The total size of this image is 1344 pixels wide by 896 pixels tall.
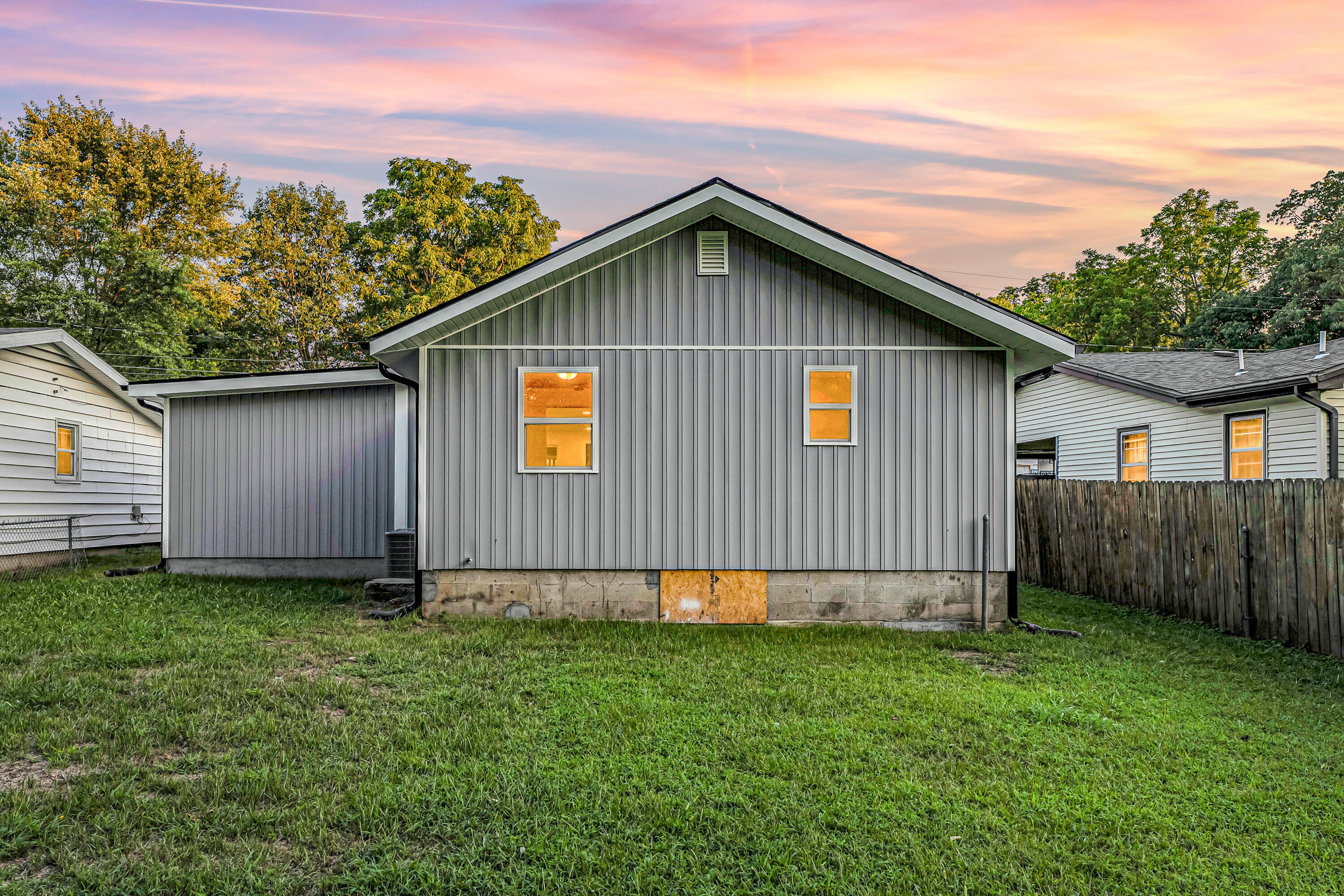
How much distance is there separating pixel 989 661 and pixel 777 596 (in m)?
2.28

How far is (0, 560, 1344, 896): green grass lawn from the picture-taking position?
2.96 m

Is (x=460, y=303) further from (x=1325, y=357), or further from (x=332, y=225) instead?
(x=332, y=225)

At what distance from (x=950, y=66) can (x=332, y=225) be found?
2514 centimetres

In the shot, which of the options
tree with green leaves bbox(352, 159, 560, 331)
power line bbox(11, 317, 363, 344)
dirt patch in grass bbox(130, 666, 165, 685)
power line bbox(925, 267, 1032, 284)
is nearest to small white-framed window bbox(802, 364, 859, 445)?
dirt patch in grass bbox(130, 666, 165, 685)

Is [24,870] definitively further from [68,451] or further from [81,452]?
[81,452]

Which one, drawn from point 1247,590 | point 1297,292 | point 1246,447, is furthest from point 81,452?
point 1297,292

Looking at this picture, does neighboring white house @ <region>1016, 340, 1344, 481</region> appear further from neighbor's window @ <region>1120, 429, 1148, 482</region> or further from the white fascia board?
the white fascia board

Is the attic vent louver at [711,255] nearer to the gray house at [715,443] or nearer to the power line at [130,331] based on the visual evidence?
the gray house at [715,443]

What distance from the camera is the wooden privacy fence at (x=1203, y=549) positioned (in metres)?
6.61

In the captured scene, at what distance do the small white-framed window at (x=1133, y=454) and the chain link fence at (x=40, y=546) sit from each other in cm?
1922

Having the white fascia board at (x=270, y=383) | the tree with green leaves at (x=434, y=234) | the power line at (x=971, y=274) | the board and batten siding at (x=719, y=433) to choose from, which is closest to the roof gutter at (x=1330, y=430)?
the board and batten siding at (x=719, y=433)

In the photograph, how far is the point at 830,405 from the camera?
8.19m

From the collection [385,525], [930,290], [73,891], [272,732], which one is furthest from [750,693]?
[385,525]

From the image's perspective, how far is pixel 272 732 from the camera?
14.5ft
